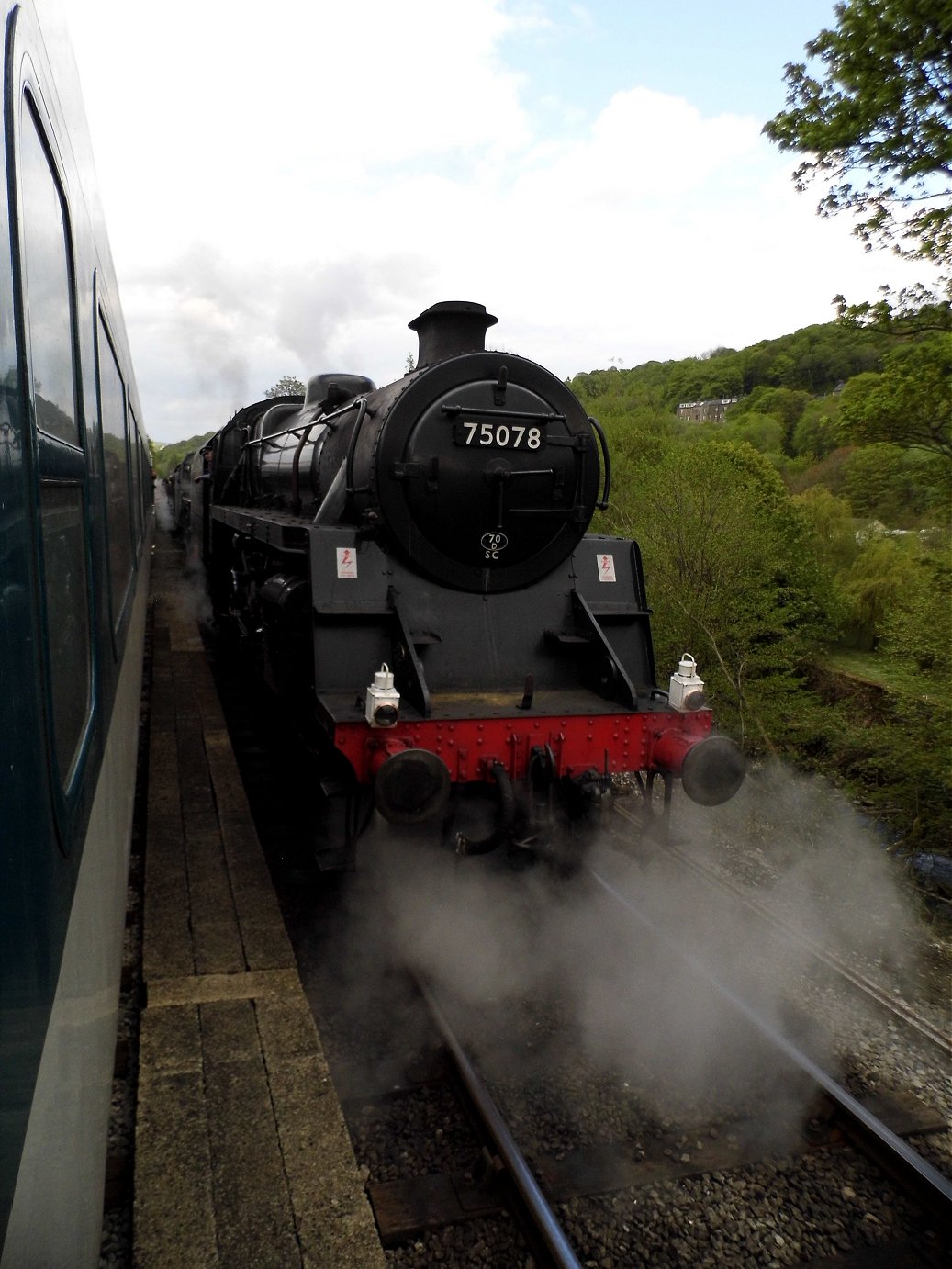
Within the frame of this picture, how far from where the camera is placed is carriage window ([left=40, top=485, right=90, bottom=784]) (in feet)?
5.05

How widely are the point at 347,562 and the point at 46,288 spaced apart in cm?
350

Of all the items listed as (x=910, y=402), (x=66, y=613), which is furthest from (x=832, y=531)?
(x=66, y=613)

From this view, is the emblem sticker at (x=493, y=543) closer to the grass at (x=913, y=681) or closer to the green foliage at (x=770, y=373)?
the grass at (x=913, y=681)

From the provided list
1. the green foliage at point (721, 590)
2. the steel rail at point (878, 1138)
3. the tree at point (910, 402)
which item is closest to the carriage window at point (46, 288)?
the steel rail at point (878, 1138)

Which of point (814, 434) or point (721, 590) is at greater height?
point (814, 434)

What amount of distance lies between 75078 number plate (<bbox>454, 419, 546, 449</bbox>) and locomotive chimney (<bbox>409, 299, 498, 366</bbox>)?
0.64 m

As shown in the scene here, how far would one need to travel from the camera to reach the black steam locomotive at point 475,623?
462 cm

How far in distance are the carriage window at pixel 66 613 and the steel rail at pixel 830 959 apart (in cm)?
386

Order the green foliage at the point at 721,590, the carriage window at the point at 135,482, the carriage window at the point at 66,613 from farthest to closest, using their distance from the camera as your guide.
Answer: the green foliage at the point at 721,590, the carriage window at the point at 135,482, the carriage window at the point at 66,613

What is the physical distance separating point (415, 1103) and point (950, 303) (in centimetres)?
975

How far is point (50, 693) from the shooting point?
1446mm

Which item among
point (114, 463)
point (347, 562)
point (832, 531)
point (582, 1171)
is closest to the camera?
point (582, 1171)

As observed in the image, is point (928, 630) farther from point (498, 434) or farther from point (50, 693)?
point (50, 693)

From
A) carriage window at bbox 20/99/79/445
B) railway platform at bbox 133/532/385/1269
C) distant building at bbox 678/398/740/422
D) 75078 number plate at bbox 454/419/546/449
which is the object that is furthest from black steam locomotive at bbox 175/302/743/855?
distant building at bbox 678/398/740/422
